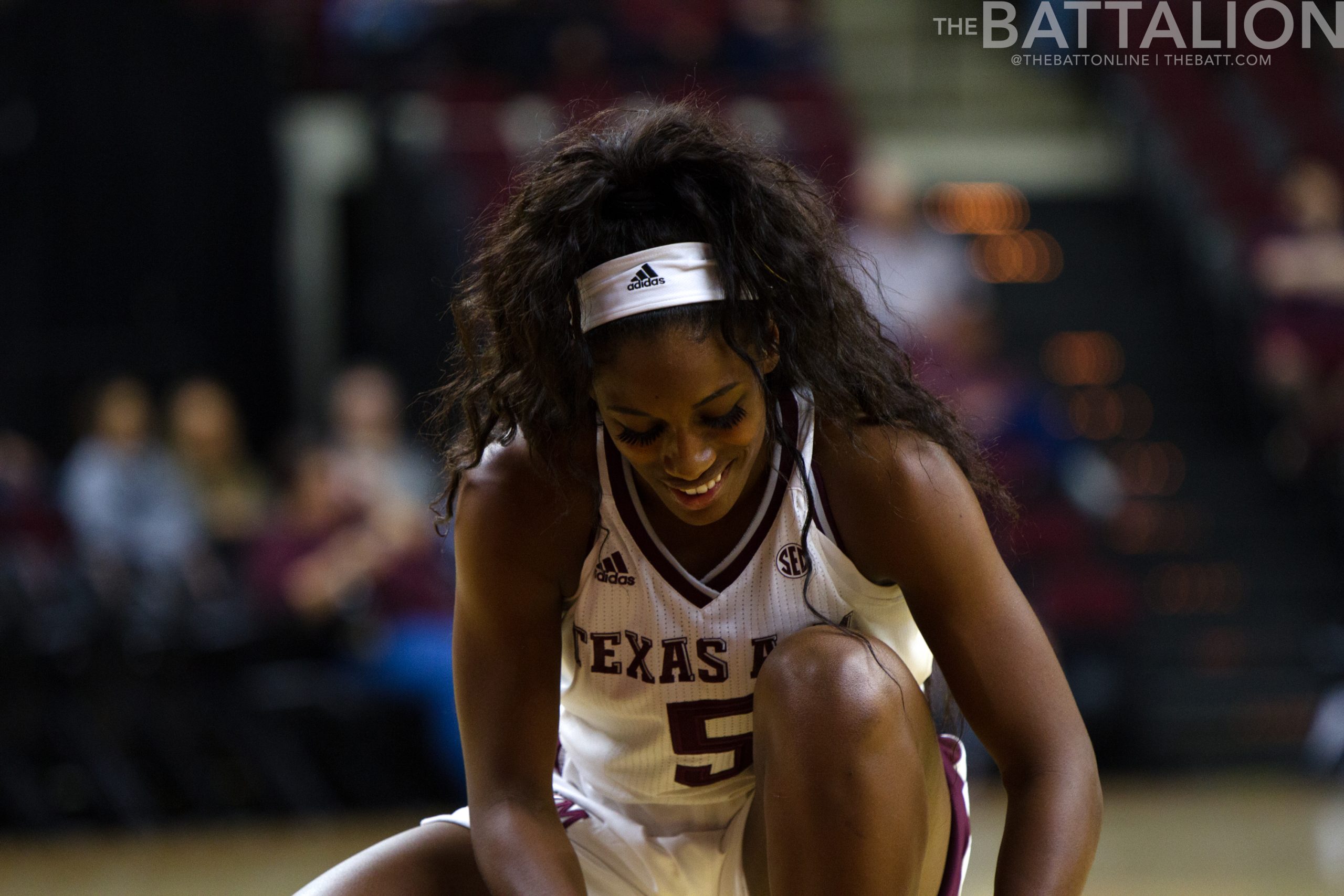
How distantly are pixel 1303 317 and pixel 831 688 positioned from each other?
17.5ft

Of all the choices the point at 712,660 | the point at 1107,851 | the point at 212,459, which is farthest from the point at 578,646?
the point at 212,459

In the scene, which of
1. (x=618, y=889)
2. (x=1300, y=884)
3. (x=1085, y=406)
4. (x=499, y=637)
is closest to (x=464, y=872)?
(x=618, y=889)

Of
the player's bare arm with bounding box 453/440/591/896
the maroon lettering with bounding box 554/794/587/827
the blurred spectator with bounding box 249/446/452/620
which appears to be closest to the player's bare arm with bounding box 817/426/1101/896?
the player's bare arm with bounding box 453/440/591/896

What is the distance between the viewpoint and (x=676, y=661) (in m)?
1.76

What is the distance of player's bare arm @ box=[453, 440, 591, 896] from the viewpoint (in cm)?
173

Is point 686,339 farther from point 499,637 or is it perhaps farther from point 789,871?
point 789,871

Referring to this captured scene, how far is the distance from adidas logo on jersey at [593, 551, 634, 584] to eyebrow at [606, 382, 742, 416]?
0.23 metres

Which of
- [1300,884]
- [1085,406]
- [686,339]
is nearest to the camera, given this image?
[686,339]

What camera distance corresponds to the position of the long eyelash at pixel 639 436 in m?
1.59

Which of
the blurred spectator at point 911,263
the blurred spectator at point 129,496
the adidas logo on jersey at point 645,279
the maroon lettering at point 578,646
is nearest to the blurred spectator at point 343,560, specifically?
the blurred spectator at point 129,496

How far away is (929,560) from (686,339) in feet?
1.17

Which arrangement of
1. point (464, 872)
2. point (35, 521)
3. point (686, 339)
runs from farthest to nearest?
point (35, 521) → point (464, 872) → point (686, 339)

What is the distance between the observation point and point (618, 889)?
6.19ft

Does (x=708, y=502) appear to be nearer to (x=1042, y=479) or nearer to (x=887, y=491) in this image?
(x=887, y=491)
